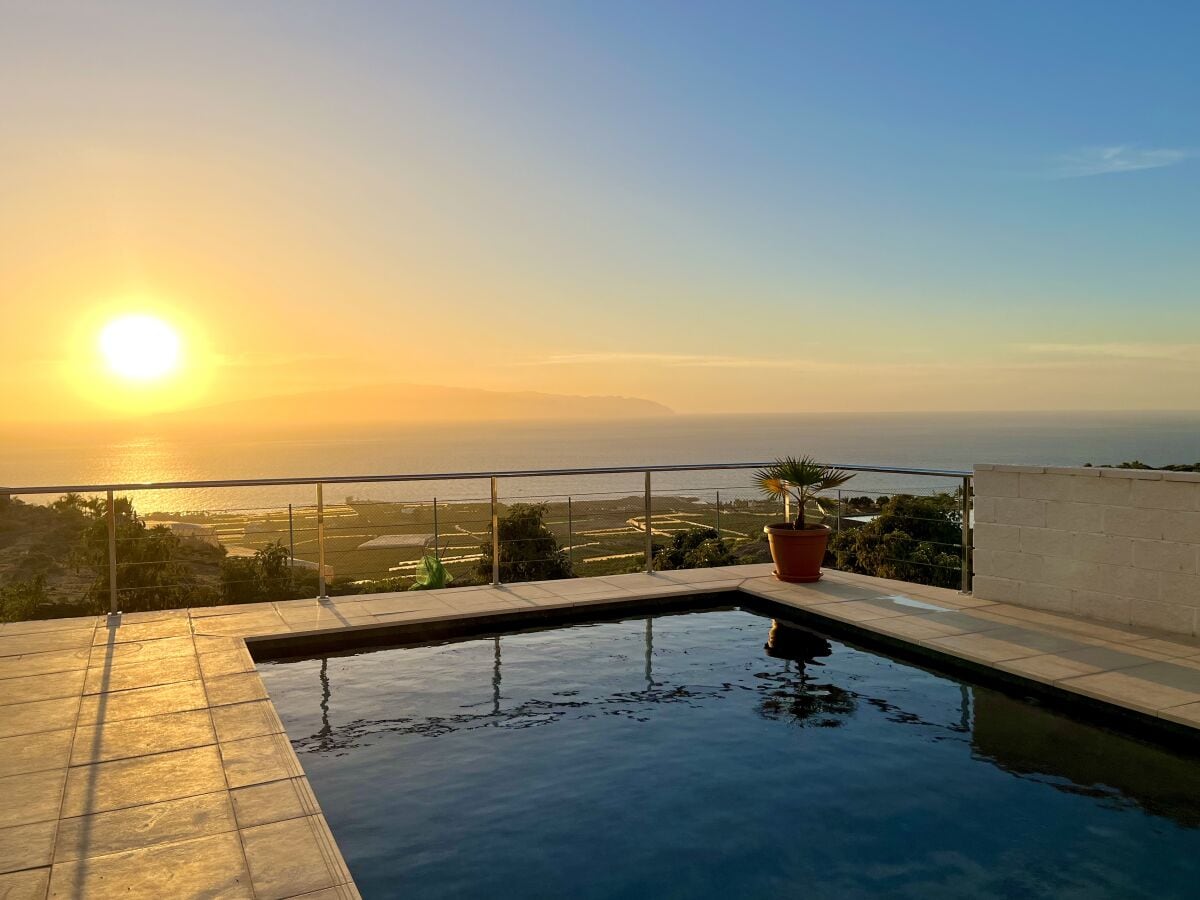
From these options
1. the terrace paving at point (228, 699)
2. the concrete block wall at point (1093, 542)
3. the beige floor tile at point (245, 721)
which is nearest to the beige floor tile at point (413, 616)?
the terrace paving at point (228, 699)

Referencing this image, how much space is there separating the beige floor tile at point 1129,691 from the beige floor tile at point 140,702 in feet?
13.9

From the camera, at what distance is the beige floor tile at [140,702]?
381 centimetres

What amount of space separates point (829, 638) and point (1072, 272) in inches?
657

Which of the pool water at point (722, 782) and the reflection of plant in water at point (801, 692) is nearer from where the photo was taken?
the pool water at point (722, 782)

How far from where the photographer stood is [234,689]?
420 centimetres

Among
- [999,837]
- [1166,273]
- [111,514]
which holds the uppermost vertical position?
[1166,273]

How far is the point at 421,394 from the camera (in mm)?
121938

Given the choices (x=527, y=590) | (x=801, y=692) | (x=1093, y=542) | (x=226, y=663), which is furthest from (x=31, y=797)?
(x=1093, y=542)

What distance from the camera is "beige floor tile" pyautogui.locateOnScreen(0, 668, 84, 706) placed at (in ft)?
13.4

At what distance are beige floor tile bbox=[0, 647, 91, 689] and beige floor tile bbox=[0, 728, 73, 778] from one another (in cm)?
111

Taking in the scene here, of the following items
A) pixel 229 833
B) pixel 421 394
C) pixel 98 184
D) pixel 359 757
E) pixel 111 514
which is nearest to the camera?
pixel 229 833

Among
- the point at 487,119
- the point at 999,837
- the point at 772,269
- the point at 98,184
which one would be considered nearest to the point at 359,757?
the point at 999,837

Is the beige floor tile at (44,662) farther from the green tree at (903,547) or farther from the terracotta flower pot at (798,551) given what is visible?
the green tree at (903,547)

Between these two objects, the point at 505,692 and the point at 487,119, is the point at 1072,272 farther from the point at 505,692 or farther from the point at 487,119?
the point at 505,692
